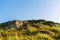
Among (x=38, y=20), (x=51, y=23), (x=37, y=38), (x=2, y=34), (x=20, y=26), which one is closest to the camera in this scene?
(x=37, y=38)

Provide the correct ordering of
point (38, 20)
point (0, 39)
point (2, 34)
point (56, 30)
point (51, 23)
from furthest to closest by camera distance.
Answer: point (38, 20) < point (51, 23) < point (56, 30) < point (2, 34) < point (0, 39)

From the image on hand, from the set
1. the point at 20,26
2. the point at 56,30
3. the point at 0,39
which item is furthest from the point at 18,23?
the point at 0,39

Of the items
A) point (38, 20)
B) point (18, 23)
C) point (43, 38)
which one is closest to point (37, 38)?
point (43, 38)

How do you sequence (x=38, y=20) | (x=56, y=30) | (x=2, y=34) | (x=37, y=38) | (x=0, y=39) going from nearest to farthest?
(x=0, y=39), (x=37, y=38), (x=2, y=34), (x=56, y=30), (x=38, y=20)

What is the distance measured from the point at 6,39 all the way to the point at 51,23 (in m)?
13.0

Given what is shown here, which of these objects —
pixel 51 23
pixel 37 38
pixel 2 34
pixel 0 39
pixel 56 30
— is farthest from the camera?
pixel 51 23

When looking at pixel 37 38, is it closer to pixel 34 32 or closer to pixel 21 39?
pixel 21 39

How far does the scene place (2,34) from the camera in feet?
66.9

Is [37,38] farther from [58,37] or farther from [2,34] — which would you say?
[2,34]

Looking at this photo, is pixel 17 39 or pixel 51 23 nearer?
pixel 17 39

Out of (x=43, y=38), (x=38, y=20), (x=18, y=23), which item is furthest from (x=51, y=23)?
(x=43, y=38)

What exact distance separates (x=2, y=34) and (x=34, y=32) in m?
2.88

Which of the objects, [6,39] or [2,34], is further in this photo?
[2,34]

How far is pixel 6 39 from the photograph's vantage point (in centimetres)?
1750
